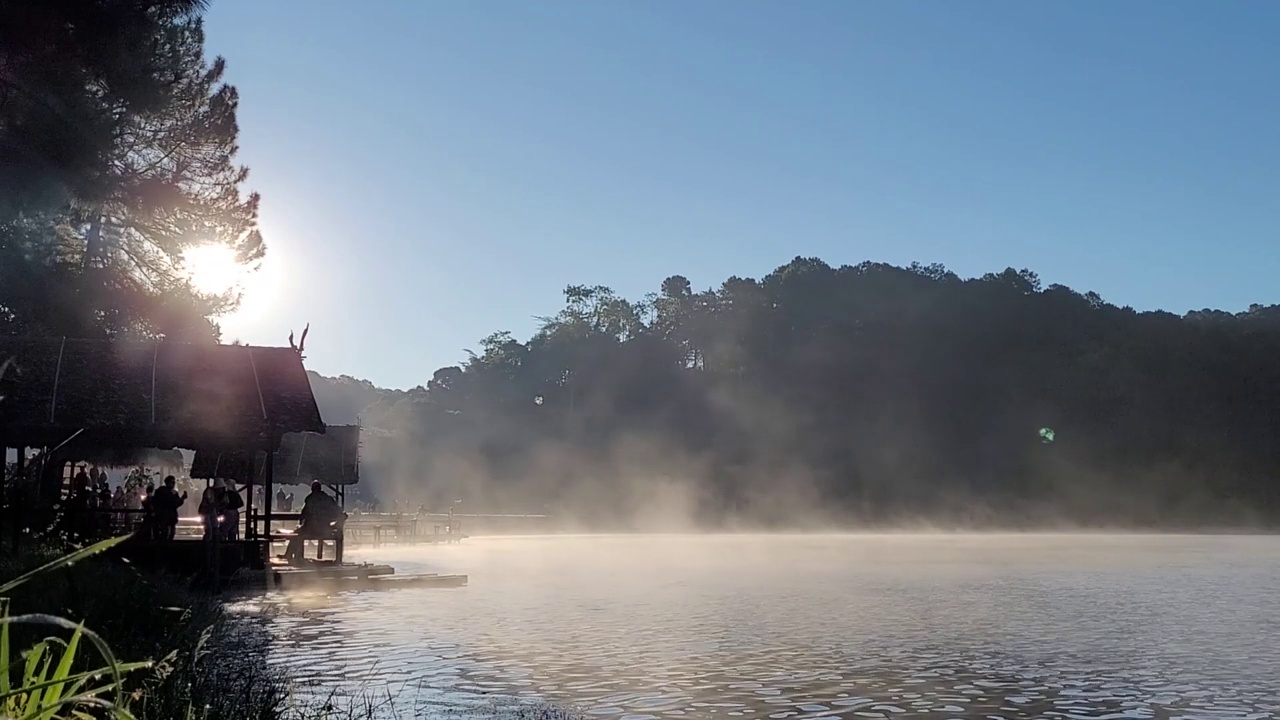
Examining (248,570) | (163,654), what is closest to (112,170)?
(248,570)

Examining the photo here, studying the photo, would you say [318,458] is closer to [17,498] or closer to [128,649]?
[17,498]

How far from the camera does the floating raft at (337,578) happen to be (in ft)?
82.9

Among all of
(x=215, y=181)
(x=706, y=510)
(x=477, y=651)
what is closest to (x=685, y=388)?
(x=706, y=510)

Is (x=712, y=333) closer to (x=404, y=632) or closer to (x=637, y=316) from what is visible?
(x=637, y=316)

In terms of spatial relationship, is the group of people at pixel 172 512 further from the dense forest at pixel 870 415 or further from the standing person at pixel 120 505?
the dense forest at pixel 870 415

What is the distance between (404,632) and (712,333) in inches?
3451

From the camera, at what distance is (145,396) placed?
24375mm

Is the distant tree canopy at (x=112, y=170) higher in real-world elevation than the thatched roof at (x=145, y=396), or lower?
higher

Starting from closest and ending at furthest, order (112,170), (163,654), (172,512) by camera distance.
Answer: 1. (163,654)
2. (112,170)
3. (172,512)

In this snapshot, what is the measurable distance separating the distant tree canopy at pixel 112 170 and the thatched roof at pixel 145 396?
114 inches

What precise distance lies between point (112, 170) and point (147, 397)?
176 inches

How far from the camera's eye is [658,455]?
94.1m

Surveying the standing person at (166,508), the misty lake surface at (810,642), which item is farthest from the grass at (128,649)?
the standing person at (166,508)

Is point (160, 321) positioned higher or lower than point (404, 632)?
higher
